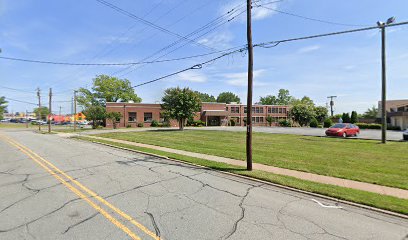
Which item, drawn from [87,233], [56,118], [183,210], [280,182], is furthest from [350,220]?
[56,118]

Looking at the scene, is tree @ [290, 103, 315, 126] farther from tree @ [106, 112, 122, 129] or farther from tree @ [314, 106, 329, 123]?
tree @ [106, 112, 122, 129]

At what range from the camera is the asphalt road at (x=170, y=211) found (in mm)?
4129

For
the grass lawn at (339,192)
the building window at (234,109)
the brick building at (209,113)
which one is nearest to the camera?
the grass lawn at (339,192)

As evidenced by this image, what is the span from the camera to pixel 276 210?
17.2 feet

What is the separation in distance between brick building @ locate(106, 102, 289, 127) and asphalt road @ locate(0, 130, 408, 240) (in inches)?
1574

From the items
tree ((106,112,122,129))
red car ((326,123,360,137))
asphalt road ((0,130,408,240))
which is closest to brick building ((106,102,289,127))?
tree ((106,112,122,129))

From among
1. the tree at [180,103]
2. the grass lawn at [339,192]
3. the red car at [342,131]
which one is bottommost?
the grass lawn at [339,192]

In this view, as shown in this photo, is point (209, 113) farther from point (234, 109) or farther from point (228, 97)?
point (228, 97)

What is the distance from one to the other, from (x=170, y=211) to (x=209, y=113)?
48.8 meters

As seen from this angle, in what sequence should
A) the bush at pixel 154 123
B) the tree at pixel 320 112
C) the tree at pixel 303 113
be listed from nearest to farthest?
the bush at pixel 154 123 → the tree at pixel 303 113 → the tree at pixel 320 112

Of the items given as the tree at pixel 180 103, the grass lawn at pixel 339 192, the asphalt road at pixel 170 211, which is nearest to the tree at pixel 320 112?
the tree at pixel 180 103

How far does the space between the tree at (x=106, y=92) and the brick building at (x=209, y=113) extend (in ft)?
77.3

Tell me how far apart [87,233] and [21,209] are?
2.43 m

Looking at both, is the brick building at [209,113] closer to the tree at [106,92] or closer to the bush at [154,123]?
the bush at [154,123]
